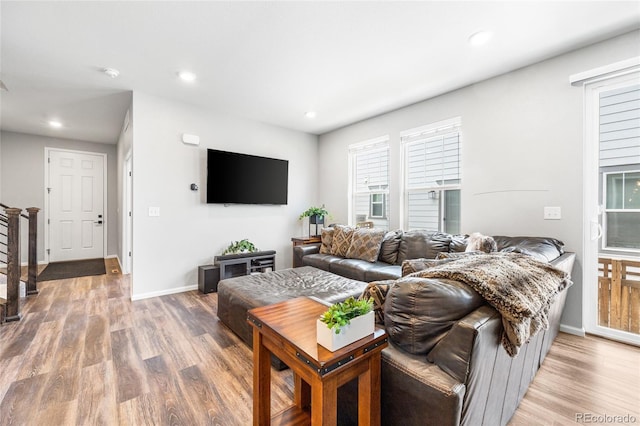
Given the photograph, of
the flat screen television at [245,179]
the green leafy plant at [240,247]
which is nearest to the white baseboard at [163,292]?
the green leafy plant at [240,247]

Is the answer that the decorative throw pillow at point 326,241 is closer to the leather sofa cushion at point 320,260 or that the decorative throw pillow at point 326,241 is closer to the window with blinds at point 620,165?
the leather sofa cushion at point 320,260

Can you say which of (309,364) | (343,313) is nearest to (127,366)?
(309,364)

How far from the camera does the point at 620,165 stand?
2.40 m

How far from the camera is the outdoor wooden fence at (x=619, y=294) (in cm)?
235

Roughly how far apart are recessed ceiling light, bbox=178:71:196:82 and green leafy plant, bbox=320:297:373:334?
302 centimetres

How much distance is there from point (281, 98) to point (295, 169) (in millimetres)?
1593

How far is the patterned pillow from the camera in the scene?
3467 millimetres

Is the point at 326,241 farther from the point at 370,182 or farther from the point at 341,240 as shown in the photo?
the point at 370,182

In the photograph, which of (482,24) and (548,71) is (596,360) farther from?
(482,24)

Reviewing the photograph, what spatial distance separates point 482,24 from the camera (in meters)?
2.14

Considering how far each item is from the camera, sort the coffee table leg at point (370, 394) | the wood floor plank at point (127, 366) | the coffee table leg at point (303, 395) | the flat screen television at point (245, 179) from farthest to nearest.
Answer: the flat screen television at point (245, 179)
the wood floor plank at point (127, 366)
the coffee table leg at point (303, 395)
the coffee table leg at point (370, 394)

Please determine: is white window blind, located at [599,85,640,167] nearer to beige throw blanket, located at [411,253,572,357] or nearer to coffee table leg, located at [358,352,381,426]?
beige throw blanket, located at [411,253,572,357]

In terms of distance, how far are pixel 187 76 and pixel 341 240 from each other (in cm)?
268

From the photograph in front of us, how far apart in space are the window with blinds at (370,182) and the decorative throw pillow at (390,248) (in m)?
0.67
